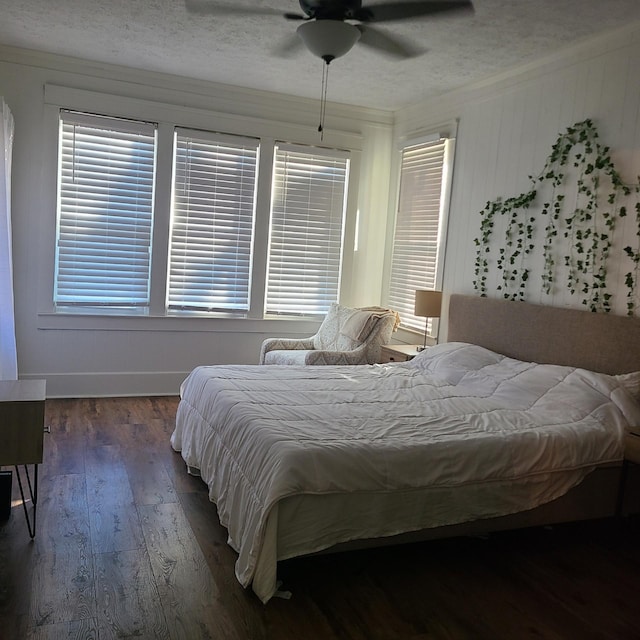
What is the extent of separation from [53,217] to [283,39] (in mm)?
2446

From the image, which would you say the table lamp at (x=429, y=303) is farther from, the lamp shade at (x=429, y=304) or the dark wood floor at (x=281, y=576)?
the dark wood floor at (x=281, y=576)

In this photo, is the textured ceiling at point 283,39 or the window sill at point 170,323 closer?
the textured ceiling at point 283,39

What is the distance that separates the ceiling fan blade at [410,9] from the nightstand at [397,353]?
8.14ft

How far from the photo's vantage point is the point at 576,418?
3.26m

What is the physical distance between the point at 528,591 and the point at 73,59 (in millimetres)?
5007

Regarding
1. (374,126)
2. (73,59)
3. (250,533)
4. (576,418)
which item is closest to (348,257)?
(374,126)

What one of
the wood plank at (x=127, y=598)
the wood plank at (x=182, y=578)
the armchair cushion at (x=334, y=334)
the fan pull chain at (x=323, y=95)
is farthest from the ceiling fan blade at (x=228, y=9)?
the wood plank at (x=127, y=598)

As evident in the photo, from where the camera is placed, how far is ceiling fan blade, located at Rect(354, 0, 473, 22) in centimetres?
319

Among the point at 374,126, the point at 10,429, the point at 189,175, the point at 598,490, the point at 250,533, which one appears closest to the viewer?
the point at 250,533

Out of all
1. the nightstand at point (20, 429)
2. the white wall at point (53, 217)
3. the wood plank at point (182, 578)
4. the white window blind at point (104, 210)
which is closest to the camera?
the wood plank at point (182, 578)

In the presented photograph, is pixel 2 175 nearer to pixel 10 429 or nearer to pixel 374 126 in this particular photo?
pixel 10 429

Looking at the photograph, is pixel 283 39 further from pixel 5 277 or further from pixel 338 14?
pixel 5 277

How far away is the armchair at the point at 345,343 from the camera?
498 cm

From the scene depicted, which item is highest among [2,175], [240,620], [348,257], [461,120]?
[461,120]
